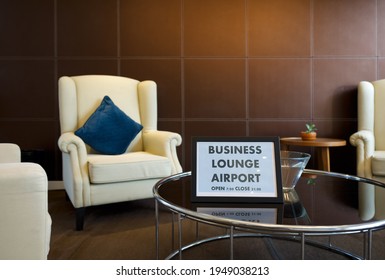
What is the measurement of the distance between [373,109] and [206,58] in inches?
66.4

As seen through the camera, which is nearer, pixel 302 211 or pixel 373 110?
pixel 302 211

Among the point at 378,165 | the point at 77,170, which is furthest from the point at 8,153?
the point at 378,165

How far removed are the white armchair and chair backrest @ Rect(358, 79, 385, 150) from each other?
2851mm

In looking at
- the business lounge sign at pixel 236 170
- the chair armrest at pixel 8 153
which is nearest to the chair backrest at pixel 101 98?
the chair armrest at pixel 8 153

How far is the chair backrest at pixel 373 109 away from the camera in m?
2.82

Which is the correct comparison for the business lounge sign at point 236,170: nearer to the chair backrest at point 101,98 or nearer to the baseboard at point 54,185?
the chair backrest at point 101,98

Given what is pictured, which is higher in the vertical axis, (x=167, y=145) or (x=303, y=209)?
(x=167, y=145)

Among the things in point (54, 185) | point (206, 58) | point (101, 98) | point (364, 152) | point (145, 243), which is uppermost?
point (206, 58)

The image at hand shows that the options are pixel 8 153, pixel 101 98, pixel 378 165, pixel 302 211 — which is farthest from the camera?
pixel 101 98

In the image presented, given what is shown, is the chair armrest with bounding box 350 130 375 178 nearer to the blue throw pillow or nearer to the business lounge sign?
the business lounge sign

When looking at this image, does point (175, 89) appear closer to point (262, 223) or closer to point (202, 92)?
point (202, 92)

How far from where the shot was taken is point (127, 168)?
2090 mm

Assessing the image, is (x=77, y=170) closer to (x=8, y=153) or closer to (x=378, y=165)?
(x=8, y=153)

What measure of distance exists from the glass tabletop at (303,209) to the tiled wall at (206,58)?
1.84 meters
